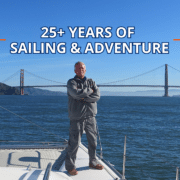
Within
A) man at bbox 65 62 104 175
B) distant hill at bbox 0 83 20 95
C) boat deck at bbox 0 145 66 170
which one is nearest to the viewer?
man at bbox 65 62 104 175

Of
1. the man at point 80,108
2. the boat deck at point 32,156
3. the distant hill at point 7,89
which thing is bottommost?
the boat deck at point 32,156

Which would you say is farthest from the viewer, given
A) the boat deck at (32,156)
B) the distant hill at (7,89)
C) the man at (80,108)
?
the distant hill at (7,89)

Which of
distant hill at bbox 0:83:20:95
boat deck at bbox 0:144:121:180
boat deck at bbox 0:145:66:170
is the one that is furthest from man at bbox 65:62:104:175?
distant hill at bbox 0:83:20:95

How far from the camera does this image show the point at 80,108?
2848 mm

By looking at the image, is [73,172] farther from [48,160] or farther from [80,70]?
[80,70]

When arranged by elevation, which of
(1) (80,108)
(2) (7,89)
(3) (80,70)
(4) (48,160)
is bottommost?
(4) (48,160)

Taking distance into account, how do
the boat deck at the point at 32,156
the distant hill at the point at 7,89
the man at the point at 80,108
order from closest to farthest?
the man at the point at 80,108 < the boat deck at the point at 32,156 < the distant hill at the point at 7,89

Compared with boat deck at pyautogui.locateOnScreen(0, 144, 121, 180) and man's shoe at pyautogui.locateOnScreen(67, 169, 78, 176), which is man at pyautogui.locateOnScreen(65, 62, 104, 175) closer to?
man's shoe at pyautogui.locateOnScreen(67, 169, 78, 176)

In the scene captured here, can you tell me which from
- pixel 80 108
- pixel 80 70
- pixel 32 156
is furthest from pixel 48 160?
pixel 80 70

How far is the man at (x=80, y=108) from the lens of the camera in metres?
2.82

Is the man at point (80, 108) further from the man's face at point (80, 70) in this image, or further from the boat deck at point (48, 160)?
the boat deck at point (48, 160)

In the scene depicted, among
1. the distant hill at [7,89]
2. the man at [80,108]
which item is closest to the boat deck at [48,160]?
the man at [80,108]

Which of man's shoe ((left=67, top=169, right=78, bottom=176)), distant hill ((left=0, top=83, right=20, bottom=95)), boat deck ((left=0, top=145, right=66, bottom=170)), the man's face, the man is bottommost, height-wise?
boat deck ((left=0, top=145, right=66, bottom=170))

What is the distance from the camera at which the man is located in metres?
2.82
